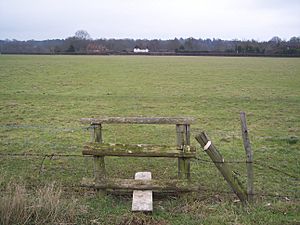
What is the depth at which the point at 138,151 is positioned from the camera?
5.90 m

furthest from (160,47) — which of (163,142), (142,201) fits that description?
(142,201)

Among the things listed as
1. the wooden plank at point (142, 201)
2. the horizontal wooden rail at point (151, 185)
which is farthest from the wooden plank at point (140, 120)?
the wooden plank at point (142, 201)

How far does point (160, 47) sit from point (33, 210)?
472ft

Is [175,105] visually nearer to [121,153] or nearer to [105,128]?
[105,128]

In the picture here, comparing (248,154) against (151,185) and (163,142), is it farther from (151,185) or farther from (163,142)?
(163,142)

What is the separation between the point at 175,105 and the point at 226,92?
6.64 meters

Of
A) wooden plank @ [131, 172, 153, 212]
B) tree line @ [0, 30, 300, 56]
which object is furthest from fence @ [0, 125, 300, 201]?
tree line @ [0, 30, 300, 56]

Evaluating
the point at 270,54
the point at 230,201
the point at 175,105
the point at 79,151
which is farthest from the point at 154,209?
the point at 270,54

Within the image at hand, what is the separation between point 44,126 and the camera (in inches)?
489

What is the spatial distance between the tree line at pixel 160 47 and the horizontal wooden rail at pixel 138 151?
4060 inches

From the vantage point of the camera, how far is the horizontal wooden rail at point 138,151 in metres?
5.86

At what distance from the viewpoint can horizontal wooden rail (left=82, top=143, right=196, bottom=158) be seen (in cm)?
586

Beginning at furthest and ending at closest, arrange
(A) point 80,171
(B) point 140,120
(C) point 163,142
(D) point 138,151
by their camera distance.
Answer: (C) point 163,142
(A) point 80,171
(B) point 140,120
(D) point 138,151

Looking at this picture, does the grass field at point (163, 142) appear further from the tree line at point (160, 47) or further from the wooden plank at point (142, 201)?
the tree line at point (160, 47)
